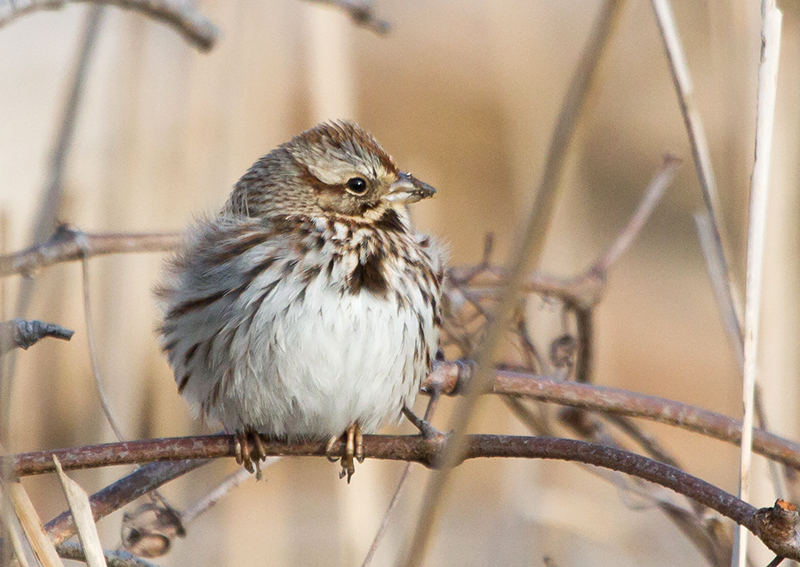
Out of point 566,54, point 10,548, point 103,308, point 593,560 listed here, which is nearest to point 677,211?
point 566,54

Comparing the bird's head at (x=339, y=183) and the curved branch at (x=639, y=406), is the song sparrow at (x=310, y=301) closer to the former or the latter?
the bird's head at (x=339, y=183)

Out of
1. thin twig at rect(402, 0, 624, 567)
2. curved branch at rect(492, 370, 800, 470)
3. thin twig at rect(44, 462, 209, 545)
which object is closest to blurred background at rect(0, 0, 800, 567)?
thin twig at rect(402, 0, 624, 567)

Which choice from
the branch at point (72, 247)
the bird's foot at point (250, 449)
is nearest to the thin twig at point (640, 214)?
the bird's foot at point (250, 449)

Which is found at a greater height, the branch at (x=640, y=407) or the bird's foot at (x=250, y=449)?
the branch at (x=640, y=407)

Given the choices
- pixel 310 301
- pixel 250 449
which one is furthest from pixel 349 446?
pixel 310 301

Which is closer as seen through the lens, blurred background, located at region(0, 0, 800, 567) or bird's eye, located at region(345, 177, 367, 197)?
bird's eye, located at region(345, 177, 367, 197)

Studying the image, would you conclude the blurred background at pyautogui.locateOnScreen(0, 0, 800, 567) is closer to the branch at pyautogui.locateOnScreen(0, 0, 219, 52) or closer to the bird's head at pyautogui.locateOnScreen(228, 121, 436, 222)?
the branch at pyautogui.locateOnScreen(0, 0, 219, 52)
